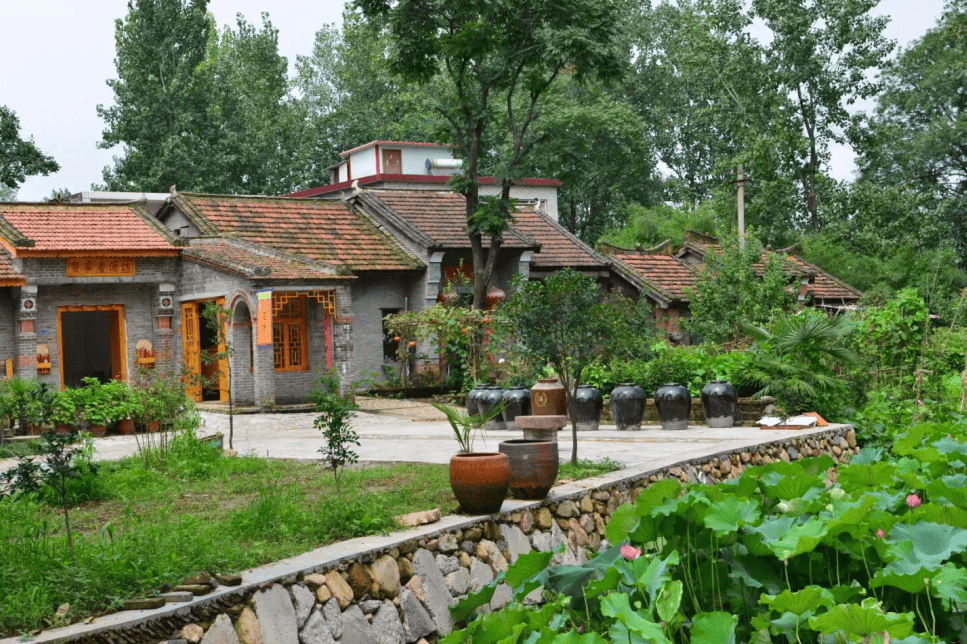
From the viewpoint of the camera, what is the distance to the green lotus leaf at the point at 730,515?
183 inches

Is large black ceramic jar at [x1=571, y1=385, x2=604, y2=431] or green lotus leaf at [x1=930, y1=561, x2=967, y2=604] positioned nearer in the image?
green lotus leaf at [x1=930, y1=561, x2=967, y2=604]

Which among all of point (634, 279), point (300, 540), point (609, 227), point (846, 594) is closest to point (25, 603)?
point (300, 540)

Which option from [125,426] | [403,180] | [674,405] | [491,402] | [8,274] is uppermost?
[403,180]

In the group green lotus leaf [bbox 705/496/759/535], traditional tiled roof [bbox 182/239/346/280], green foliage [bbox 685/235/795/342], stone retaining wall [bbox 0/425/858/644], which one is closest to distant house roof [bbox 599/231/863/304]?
green foliage [bbox 685/235/795/342]

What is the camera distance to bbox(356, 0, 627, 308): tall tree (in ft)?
78.2

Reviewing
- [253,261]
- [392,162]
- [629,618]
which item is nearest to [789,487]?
[629,618]

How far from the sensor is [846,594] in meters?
4.20

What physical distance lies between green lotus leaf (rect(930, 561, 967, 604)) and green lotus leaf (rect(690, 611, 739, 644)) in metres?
0.82

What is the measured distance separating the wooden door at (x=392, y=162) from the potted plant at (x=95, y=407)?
22931 mm

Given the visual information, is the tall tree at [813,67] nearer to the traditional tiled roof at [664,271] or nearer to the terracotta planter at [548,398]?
the traditional tiled roof at [664,271]

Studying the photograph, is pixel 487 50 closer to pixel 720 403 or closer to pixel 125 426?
pixel 125 426

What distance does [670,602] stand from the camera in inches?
158

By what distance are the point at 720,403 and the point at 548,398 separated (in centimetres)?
240

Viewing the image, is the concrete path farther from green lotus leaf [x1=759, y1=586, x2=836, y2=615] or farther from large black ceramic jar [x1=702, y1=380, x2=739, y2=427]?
green lotus leaf [x1=759, y1=586, x2=836, y2=615]
